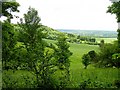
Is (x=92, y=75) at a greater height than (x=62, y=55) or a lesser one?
lesser

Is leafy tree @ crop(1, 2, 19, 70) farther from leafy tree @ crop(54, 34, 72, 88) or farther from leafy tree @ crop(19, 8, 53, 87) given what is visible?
leafy tree @ crop(54, 34, 72, 88)

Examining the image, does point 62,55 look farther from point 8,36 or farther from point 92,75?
point 92,75

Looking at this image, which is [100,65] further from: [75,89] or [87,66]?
[75,89]

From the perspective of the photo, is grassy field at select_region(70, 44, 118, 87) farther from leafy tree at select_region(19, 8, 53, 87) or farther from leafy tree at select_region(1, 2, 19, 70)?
leafy tree at select_region(1, 2, 19, 70)

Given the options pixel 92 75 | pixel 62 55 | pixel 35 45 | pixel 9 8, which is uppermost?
pixel 9 8

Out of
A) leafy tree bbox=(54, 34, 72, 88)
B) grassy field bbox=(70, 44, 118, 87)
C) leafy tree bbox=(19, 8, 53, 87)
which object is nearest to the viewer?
leafy tree bbox=(19, 8, 53, 87)

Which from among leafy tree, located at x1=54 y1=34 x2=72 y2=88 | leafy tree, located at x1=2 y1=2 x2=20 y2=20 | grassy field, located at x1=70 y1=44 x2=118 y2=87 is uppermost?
leafy tree, located at x1=2 y1=2 x2=20 y2=20

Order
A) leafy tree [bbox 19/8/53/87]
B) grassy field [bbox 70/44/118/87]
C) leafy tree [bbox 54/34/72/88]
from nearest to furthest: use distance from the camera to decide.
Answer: leafy tree [bbox 19/8/53/87]
leafy tree [bbox 54/34/72/88]
grassy field [bbox 70/44/118/87]

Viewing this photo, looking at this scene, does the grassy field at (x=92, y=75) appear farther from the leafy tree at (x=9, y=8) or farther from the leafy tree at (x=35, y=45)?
the leafy tree at (x=9, y=8)

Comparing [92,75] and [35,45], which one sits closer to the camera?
[35,45]

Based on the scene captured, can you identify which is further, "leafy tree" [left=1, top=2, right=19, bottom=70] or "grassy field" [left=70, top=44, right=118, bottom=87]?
"grassy field" [left=70, top=44, right=118, bottom=87]

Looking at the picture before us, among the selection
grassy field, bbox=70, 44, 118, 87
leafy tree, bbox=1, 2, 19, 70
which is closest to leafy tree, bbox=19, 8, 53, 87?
leafy tree, bbox=1, 2, 19, 70

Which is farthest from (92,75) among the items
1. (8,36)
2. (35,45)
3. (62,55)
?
(8,36)

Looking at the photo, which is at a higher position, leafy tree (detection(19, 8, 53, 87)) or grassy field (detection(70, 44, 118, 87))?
leafy tree (detection(19, 8, 53, 87))
